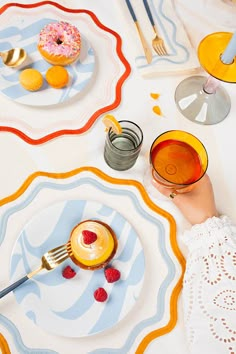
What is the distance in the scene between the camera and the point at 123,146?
84 cm

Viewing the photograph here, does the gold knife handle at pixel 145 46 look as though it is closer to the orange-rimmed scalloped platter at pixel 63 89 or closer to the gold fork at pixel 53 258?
the orange-rimmed scalloped platter at pixel 63 89

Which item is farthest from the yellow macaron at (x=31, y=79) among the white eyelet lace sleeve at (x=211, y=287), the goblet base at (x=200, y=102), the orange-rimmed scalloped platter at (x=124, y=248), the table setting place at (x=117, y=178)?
the white eyelet lace sleeve at (x=211, y=287)

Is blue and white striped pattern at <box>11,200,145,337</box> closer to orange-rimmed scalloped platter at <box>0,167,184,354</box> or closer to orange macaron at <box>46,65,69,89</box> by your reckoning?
orange-rimmed scalloped platter at <box>0,167,184,354</box>

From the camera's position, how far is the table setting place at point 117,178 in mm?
718

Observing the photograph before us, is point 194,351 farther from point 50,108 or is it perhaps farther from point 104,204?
point 50,108

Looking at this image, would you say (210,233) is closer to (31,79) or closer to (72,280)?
(72,280)

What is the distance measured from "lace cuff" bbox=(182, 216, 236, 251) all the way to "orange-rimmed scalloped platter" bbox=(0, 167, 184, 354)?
0.03 m

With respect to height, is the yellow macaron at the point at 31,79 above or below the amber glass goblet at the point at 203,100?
above

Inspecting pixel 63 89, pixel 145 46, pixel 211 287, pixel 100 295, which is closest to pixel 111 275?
pixel 100 295

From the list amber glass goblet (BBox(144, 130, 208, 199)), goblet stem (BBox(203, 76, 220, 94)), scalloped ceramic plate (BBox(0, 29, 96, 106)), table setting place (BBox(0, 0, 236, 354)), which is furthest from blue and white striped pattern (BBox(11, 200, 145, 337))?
goblet stem (BBox(203, 76, 220, 94))

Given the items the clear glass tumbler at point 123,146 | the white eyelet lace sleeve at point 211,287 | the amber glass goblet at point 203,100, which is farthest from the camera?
the amber glass goblet at point 203,100

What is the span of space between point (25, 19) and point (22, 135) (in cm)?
27

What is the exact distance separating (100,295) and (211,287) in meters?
0.19

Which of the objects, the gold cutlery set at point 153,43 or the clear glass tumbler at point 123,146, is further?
the gold cutlery set at point 153,43
